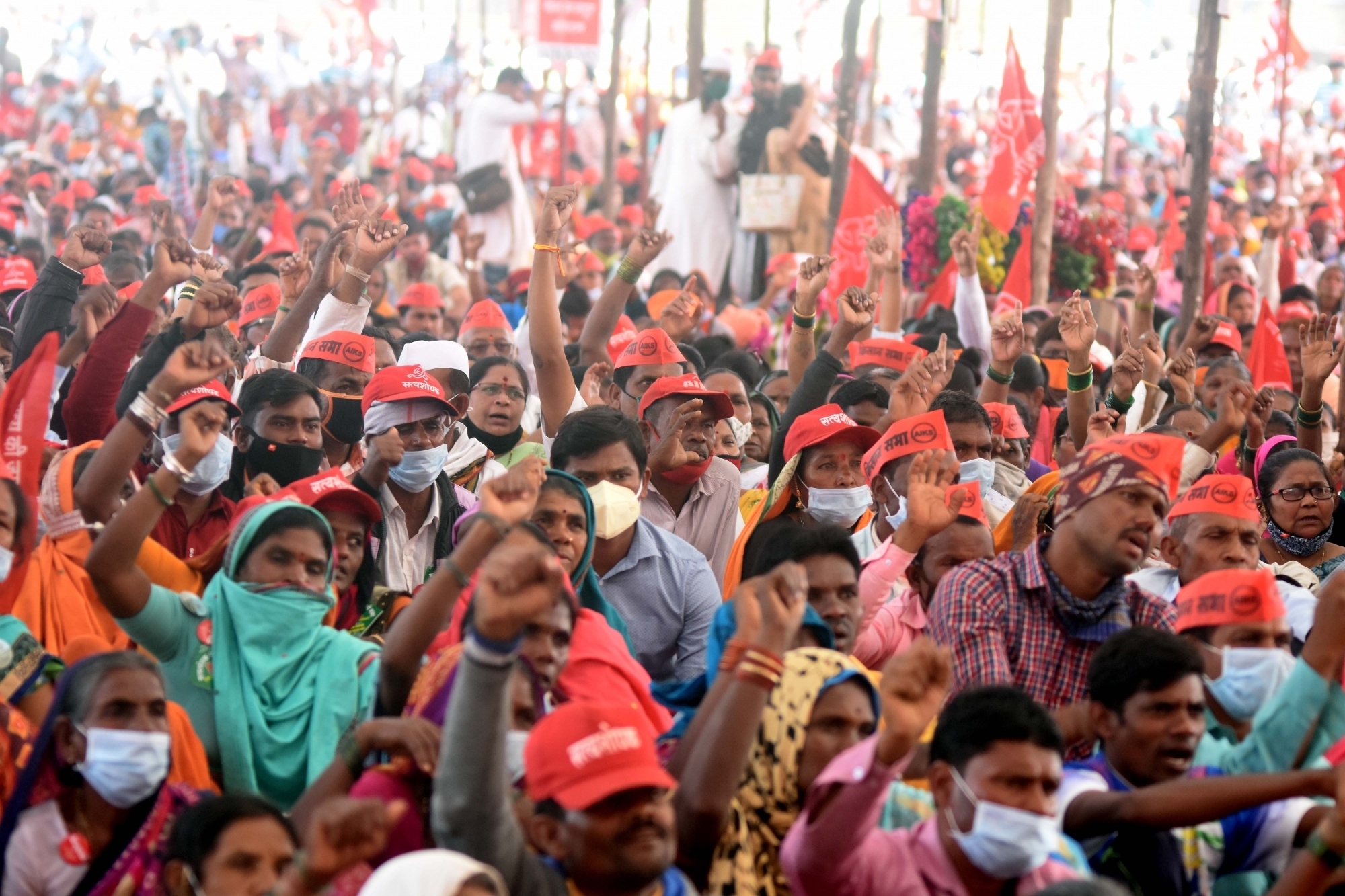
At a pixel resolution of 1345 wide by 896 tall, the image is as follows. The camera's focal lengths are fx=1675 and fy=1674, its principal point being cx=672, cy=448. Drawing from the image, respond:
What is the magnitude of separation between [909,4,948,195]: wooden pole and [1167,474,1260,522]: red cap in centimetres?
921

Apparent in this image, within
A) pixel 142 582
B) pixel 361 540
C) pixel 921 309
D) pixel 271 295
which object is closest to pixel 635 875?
pixel 142 582

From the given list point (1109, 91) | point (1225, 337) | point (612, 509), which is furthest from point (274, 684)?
point (1109, 91)

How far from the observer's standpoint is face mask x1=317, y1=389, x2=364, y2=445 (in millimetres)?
6316

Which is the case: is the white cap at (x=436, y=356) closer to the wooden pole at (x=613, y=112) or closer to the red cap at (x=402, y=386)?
the red cap at (x=402, y=386)

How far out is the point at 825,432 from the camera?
19.1 feet

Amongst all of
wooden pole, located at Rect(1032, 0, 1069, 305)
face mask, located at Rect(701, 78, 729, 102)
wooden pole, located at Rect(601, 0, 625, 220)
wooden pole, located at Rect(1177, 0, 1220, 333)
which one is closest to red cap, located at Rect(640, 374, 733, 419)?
wooden pole, located at Rect(1177, 0, 1220, 333)

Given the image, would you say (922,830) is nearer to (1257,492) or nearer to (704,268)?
(1257,492)

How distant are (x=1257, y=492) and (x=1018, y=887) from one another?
11.5ft

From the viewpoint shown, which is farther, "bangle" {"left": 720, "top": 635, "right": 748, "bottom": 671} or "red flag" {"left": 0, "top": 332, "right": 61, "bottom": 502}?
"red flag" {"left": 0, "top": 332, "right": 61, "bottom": 502}

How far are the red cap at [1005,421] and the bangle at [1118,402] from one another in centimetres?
70

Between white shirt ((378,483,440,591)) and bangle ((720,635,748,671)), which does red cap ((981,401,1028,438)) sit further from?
bangle ((720,635,748,671))

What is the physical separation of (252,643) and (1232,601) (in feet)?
8.00

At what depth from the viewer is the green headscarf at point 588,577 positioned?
4547 mm

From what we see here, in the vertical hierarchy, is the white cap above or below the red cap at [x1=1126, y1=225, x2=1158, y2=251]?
above
